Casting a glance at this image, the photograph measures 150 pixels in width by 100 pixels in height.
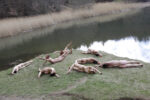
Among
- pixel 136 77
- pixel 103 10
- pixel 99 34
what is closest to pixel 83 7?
pixel 103 10

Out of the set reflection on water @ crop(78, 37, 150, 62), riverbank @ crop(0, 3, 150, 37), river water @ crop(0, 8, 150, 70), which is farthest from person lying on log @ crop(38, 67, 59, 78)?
riverbank @ crop(0, 3, 150, 37)

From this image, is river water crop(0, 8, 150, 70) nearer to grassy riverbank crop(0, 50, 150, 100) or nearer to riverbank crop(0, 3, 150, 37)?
riverbank crop(0, 3, 150, 37)

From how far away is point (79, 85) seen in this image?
6.20 meters

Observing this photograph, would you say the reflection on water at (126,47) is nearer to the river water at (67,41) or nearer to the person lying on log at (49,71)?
the river water at (67,41)

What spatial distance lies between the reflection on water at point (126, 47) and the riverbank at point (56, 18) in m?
7.35

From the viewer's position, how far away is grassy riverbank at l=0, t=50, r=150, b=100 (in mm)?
5570

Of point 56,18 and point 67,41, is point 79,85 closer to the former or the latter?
point 67,41

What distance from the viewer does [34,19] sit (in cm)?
2333

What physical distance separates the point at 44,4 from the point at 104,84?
75.4ft

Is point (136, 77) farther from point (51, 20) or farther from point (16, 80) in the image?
point (51, 20)

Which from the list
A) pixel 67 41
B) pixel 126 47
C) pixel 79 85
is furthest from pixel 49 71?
pixel 67 41

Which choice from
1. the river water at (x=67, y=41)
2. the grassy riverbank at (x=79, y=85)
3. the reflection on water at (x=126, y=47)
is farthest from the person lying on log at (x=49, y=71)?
the reflection on water at (x=126, y=47)

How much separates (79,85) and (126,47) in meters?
9.10

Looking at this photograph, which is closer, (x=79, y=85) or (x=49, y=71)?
(x=79, y=85)
